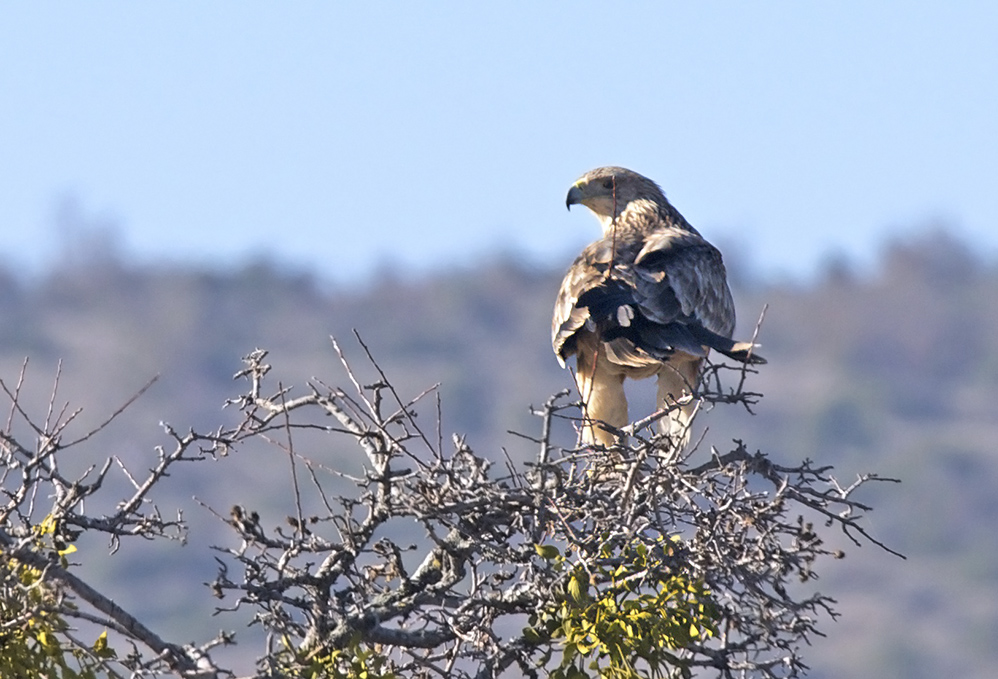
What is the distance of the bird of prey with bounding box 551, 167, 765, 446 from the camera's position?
294 inches

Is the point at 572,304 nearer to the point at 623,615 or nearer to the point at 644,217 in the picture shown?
the point at 644,217

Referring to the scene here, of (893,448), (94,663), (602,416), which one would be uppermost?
(893,448)

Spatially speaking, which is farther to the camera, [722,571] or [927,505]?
[927,505]

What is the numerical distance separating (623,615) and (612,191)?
15.8ft

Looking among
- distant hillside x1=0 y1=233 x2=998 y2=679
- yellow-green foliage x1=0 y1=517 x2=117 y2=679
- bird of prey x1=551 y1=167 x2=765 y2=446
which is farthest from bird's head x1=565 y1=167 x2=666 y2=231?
distant hillside x1=0 y1=233 x2=998 y2=679

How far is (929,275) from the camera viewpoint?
360ft

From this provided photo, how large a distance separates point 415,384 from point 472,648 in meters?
95.5

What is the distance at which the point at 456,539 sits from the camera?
202 inches

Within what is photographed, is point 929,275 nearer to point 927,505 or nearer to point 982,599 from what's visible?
point 927,505

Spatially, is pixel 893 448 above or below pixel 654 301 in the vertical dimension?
above

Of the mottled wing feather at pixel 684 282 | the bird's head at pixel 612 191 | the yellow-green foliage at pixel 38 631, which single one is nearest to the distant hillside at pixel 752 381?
the bird's head at pixel 612 191

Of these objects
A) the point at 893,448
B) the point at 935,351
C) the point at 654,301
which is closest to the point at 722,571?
the point at 654,301

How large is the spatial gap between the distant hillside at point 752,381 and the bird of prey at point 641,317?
216 ft

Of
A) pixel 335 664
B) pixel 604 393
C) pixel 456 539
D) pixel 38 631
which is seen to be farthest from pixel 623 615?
pixel 604 393
